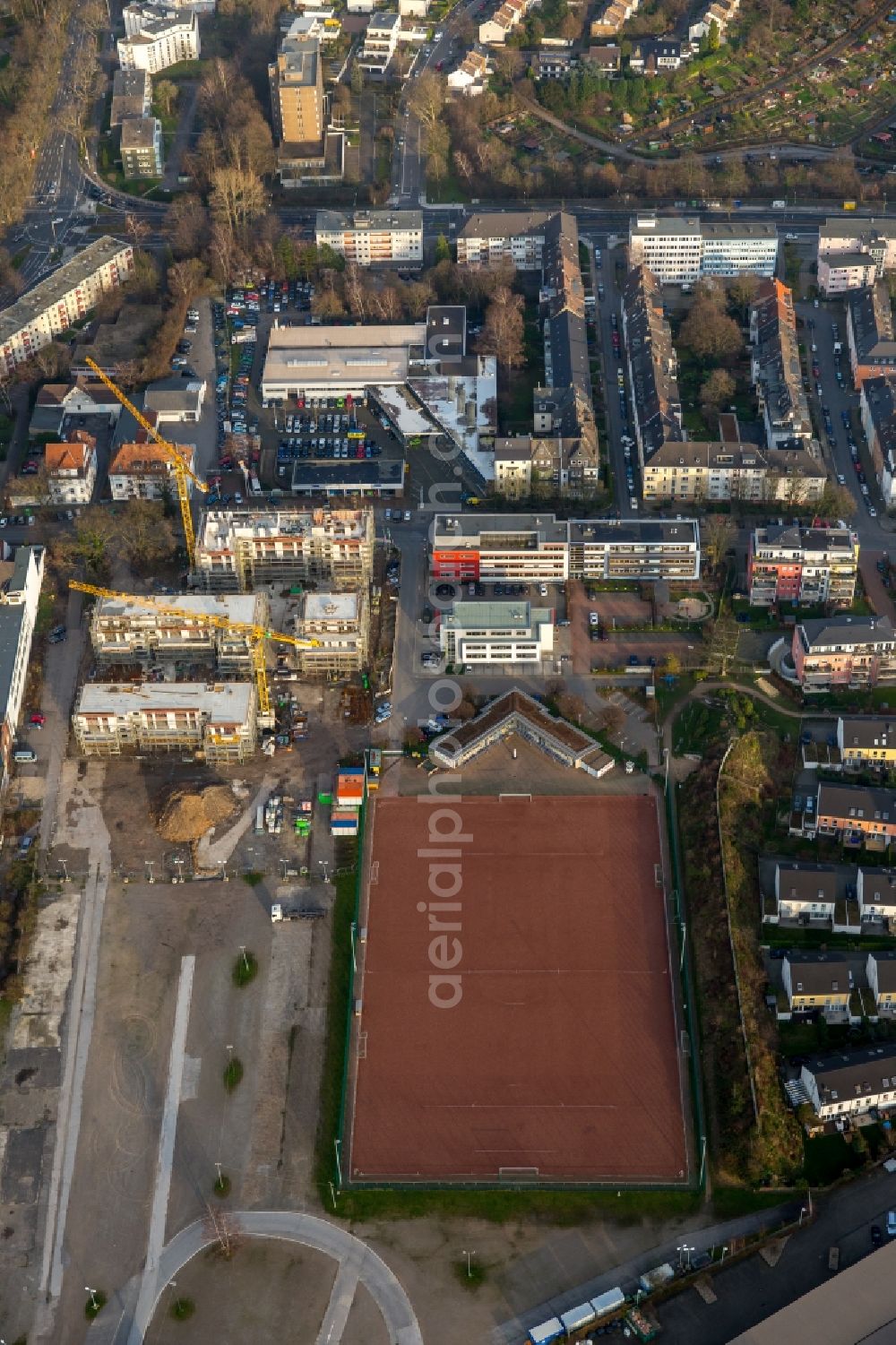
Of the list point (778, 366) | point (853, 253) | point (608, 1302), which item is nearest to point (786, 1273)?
point (608, 1302)

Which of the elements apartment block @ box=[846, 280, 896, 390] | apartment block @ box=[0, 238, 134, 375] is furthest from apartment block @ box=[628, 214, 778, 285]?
apartment block @ box=[0, 238, 134, 375]

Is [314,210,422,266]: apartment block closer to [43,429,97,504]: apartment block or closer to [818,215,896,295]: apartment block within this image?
[818,215,896,295]: apartment block

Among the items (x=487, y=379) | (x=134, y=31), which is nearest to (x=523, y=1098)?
(x=487, y=379)

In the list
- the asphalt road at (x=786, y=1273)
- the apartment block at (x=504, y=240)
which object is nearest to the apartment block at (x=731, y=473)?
the apartment block at (x=504, y=240)

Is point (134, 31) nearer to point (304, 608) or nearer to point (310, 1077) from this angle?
point (304, 608)

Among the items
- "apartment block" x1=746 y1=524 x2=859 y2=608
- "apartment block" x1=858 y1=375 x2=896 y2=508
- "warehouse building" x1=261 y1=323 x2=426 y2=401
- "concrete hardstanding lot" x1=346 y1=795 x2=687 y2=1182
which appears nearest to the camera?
"concrete hardstanding lot" x1=346 y1=795 x2=687 y2=1182

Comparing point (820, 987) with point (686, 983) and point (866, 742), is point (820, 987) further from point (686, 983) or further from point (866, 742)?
point (866, 742)
